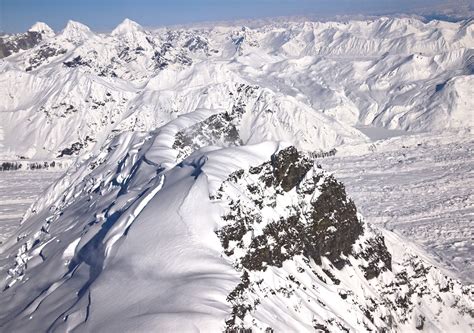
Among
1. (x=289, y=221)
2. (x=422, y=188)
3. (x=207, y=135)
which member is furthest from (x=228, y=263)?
(x=422, y=188)

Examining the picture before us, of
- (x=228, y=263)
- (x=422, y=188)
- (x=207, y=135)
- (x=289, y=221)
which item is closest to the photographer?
(x=228, y=263)

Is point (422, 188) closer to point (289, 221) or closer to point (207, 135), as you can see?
point (207, 135)

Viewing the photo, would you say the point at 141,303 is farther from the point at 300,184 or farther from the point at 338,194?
the point at 338,194

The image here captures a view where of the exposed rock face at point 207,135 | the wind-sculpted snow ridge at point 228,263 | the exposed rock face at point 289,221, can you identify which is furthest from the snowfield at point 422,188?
the exposed rock face at point 207,135

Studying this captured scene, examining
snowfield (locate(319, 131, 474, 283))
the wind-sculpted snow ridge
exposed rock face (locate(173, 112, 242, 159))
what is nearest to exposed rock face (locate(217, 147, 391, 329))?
the wind-sculpted snow ridge

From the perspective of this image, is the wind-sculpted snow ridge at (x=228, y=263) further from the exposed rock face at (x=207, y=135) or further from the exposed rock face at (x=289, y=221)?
the exposed rock face at (x=207, y=135)

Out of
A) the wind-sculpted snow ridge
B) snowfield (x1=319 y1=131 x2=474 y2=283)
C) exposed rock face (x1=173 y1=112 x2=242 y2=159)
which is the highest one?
exposed rock face (x1=173 y1=112 x2=242 y2=159)

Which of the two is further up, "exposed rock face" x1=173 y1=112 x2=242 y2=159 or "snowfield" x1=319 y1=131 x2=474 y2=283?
"exposed rock face" x1=173 y1=112 x2=242 y2=159

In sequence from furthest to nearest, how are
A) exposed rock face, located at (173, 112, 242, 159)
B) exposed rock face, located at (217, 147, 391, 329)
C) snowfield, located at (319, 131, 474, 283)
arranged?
snowfield, located at (319, 131, 474, 283), exposed rock face, located at (173, 112, 242, 159), exposed rock face, located at (217, 147, 391, 329)

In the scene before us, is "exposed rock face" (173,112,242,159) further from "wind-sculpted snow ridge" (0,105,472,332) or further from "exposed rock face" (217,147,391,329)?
"exposed rock face" (217,147,391,329)
